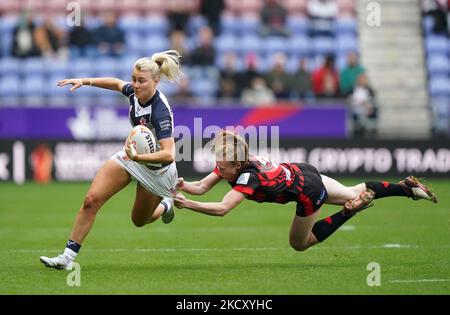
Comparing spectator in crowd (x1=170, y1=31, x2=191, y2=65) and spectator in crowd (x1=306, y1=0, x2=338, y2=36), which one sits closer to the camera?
spectator in crowd (x1=170, y1=31, x2=191, y2=65)

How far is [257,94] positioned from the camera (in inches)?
808

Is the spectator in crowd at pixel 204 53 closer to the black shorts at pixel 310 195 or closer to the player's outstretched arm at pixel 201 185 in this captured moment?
the black shorts at pixel 310 195

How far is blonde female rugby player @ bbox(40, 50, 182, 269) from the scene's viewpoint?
888 centimetres

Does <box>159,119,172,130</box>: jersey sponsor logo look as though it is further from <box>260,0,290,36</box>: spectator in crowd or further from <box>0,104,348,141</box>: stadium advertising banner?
<box>260,0,290,36</box>: spectator in crowd

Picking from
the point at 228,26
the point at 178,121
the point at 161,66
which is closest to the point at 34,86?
the point at 178,121

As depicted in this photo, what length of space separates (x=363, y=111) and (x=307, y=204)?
11015 millimetres

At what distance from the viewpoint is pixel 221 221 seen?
14.1m

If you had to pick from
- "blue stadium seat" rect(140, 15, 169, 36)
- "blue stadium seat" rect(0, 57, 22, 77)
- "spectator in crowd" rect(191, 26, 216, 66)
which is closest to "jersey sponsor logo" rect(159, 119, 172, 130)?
"spectator in crowd" rect(191, 26, 216, 66)

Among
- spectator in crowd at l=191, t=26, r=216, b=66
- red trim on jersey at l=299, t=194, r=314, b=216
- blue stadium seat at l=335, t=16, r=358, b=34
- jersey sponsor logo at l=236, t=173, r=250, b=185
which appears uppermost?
blue stadium seat at l=335, t=16, r=358, b=34

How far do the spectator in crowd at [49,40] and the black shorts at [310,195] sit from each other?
13.9 meters

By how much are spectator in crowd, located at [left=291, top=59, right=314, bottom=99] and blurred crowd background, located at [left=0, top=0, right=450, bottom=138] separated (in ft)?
0.07

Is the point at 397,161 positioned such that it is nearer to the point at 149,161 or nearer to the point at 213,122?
the point at 213,122
